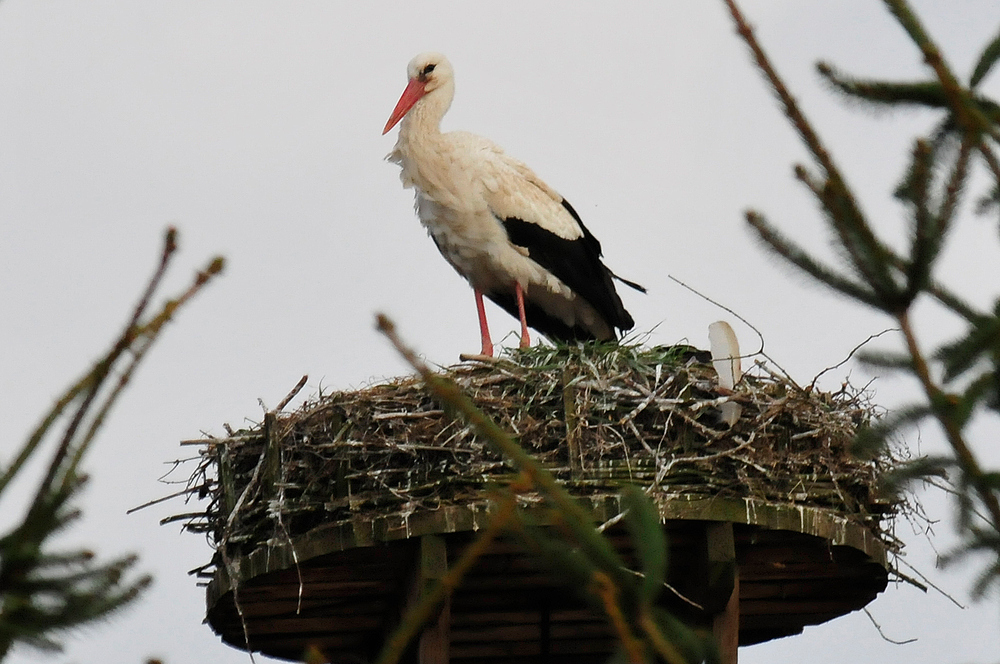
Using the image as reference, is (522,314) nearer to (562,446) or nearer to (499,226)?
(499,226)

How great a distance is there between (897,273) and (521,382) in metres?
3.94

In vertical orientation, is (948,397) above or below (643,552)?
above

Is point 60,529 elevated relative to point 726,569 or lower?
lower

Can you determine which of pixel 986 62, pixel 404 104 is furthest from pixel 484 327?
pixel 986 62

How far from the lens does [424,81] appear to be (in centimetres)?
904

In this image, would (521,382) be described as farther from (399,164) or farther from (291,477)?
(399,164)

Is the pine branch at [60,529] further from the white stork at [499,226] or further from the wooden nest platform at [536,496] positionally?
the white stork at [499,226]

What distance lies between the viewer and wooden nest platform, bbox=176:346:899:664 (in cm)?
644

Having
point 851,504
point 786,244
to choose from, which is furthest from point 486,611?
point 786,244

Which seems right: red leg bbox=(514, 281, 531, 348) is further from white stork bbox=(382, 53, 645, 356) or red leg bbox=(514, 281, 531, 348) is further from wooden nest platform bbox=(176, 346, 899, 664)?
wooden nest platform bbox=(176, 346, 899, 664)

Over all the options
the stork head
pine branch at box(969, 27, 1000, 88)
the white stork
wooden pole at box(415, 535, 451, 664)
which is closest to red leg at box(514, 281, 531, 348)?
the white stork

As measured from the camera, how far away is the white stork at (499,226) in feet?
28.1

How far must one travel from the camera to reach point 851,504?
6.77 m

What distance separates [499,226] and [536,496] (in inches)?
101
